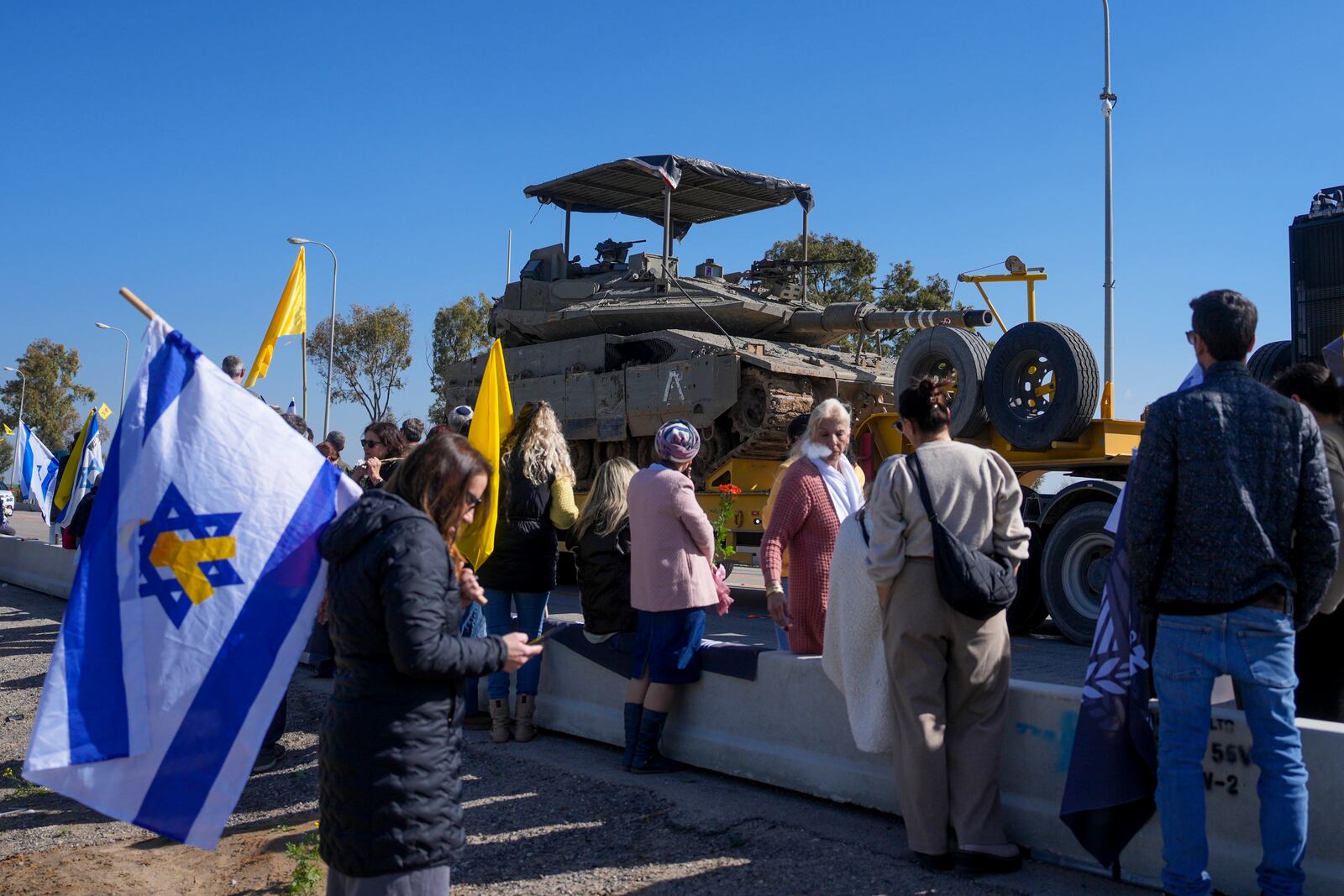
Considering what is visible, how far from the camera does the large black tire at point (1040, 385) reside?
9.00m

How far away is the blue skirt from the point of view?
552 centimetres

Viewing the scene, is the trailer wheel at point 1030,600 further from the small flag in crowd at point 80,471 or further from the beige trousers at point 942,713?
the small flag in crowd at point 80,471

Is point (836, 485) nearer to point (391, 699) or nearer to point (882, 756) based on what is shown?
point (882, 756)

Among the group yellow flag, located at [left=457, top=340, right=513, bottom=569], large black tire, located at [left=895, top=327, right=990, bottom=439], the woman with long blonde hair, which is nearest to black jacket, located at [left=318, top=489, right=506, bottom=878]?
yellow flag, located at [left=457, top=340, right=513, bottom=569]

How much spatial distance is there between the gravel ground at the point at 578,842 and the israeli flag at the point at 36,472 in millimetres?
10357

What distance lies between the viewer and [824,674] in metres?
4.96

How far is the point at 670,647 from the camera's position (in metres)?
5.53

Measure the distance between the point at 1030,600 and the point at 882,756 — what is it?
200 inches

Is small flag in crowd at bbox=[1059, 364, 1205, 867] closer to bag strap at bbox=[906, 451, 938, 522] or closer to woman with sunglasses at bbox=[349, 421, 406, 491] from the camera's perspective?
bag strap at bbox=[906, 451, 938, 522]

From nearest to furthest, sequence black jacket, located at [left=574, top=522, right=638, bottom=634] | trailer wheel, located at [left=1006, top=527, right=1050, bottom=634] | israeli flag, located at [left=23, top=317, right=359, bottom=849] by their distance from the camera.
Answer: israeli flag, located at [left=23, top=317, right=359, bottom=849] < black jacket, located at [left=574, top=522, right=638, bottom=634] < trailer wheel, located at [left=1006, top=527, right=1050, bottom=634]

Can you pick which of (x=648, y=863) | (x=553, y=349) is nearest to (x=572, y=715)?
(x=648, y=863)

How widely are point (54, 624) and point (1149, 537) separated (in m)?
10.4

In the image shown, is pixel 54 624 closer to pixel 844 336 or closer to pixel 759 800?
pixel 759 800

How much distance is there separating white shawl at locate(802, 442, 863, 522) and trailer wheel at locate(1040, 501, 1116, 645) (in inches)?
154
